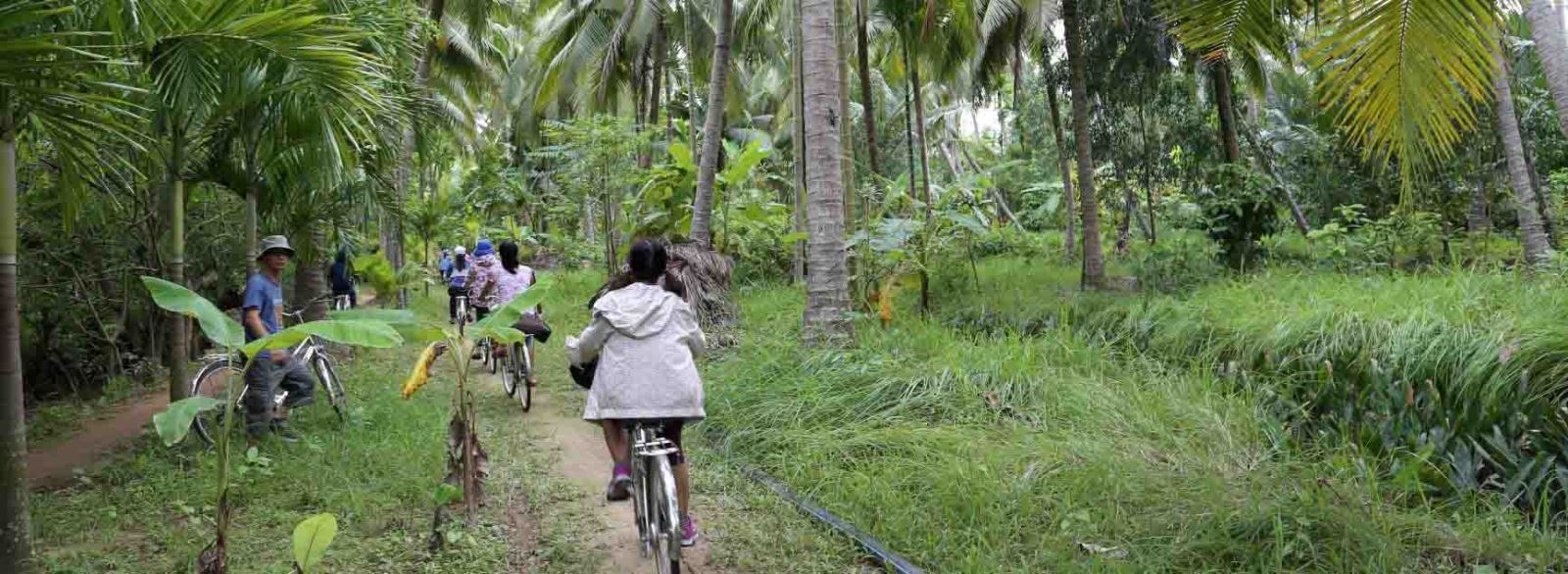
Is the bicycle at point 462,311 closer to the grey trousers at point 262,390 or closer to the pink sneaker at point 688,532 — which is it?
the grey trousers at point 262,390

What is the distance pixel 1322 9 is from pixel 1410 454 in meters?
2.72

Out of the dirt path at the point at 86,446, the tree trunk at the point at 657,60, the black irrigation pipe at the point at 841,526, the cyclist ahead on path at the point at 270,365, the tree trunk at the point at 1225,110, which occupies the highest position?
the tree trunk at the point at 657,60

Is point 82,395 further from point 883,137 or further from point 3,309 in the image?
point 883,137

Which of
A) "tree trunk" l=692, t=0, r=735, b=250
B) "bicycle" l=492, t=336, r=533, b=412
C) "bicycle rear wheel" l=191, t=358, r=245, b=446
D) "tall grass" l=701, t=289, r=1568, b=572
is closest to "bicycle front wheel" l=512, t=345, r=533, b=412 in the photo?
"bicycle" l=492, t=336, r=533, b=412

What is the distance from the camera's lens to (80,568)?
4.35 m

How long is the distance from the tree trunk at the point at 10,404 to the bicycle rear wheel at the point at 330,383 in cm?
357

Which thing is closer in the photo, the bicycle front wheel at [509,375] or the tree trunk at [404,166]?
the bicycle front wheel at [509,375]

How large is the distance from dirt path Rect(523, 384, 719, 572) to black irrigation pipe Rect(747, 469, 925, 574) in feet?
1.71

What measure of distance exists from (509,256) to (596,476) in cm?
356

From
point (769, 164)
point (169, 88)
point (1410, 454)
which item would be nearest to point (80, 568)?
point (169, 88)

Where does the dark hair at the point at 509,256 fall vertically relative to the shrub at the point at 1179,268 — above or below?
above

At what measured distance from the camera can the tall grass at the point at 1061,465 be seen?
13.2 feet

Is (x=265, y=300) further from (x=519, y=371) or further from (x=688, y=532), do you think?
(x=688, y=532)

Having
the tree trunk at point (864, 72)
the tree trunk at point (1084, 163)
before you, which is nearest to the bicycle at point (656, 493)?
the tree trunk at point (1084, 163)
